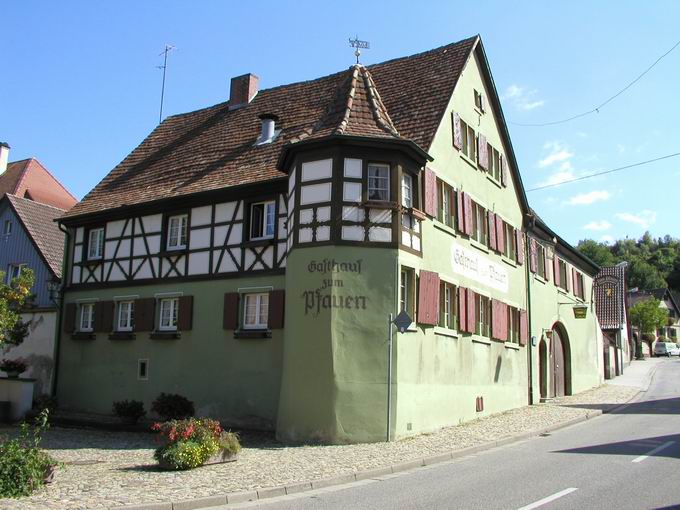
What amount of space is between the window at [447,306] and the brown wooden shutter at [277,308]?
4192 mm

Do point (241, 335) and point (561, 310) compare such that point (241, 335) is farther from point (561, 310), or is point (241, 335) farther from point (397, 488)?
point (561, 310)

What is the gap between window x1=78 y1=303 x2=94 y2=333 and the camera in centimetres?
2259

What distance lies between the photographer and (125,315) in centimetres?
2166

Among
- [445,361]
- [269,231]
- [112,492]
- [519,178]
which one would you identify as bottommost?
[112,492]

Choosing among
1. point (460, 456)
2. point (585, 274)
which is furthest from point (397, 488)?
point (585, 274)

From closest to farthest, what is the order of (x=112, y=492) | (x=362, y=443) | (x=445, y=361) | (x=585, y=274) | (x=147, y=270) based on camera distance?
1. (x=112, y=492)
2. (x=362, y=443)
3. (x=445, y=361)
4. (x=147, y=270)
5. (x=585, y=274)

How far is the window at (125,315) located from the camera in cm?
2145

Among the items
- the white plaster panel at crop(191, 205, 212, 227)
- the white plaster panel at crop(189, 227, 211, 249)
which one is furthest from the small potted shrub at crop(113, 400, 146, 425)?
the white plaster panel at crop(191, 205, 212, 227)

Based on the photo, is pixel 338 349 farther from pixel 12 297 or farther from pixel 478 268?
pixel 478 268

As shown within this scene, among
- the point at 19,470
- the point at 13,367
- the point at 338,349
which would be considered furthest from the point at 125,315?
the point at 19,470

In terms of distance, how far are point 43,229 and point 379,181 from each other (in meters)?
16.0

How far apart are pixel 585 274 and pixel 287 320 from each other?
2399 cm

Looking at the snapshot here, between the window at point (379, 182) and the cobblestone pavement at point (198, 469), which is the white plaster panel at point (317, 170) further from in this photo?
the cobblestone pavement at point (198, 469)

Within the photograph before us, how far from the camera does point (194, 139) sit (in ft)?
80.7
